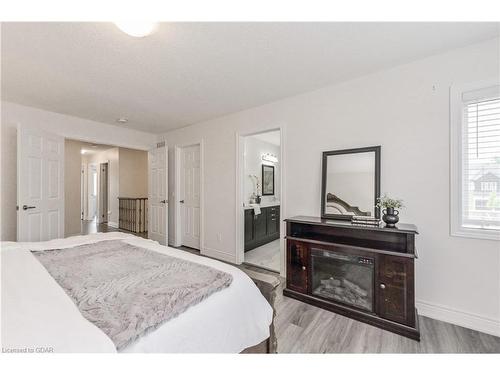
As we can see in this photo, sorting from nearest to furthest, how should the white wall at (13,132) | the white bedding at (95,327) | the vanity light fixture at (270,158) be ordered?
1. the white bedding at (95,327)
2. the white wall at (13,132)
3. the vanity light fixture at (270,158)

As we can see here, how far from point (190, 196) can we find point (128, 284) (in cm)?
328

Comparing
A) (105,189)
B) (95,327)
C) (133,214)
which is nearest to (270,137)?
(133,214)

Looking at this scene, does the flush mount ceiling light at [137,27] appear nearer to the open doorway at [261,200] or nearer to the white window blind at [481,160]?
the open doorway at [261,200]

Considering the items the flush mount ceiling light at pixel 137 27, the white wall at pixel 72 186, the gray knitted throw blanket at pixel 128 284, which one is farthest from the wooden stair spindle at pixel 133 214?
the flush mount ceiling light at pixel 137 27

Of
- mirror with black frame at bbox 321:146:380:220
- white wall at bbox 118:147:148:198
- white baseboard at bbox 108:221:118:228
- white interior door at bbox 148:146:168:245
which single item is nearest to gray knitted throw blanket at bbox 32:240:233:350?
mirror with black frame at bbox 321:146:380:220

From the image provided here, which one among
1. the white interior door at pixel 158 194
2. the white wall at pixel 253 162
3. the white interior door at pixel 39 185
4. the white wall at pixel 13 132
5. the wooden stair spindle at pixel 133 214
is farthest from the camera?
the wooden stair spindle at pixel 133 214

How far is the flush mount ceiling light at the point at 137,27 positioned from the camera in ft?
4.98

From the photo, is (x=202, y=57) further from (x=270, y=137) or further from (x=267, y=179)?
(x=267, y=179)

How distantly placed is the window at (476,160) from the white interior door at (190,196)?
11.9ft

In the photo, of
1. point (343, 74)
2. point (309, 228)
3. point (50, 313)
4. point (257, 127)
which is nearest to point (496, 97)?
point (343, 74)

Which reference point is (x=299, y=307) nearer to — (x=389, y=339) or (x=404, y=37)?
(x=389, y=339)

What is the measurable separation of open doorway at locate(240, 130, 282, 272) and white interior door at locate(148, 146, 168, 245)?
5.31 feet
